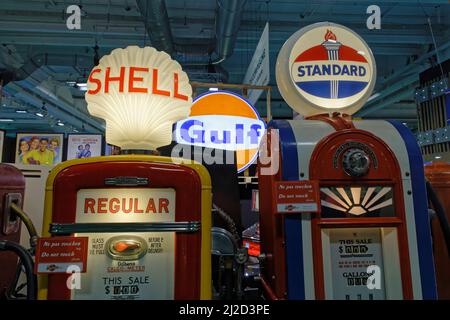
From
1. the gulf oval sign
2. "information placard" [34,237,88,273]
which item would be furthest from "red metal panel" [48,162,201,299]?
the gulf oval sign

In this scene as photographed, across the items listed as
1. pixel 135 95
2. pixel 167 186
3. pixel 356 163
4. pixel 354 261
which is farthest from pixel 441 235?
pixel 135 95

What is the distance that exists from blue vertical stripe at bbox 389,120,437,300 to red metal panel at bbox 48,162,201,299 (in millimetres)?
1163

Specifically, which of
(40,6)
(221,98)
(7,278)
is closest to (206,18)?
(40,6)

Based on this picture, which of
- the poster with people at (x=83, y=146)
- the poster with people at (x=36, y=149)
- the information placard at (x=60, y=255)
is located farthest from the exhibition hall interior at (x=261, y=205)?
the poster with people at (x=36, y=149)

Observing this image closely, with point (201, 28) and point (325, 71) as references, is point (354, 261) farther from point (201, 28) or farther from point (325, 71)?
point (201, 28)

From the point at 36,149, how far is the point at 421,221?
27.5 ft

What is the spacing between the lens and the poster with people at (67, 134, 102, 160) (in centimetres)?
812

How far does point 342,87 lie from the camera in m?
2.10

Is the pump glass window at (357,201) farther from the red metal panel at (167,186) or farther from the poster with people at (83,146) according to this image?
the poster with people at (83,146)

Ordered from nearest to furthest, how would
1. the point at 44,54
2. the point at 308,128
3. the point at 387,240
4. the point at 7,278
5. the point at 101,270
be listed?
1. the point at 101,270
2. the point at 387,240
3. the point at 308,128
4. the point at 7,278
5. the point at 44,54

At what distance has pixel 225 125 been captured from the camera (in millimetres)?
3436

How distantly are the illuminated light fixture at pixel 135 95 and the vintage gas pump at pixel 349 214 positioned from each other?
0.67 meters

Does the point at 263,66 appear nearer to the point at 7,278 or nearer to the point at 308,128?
the point at 308,128

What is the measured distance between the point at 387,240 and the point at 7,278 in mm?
2456
